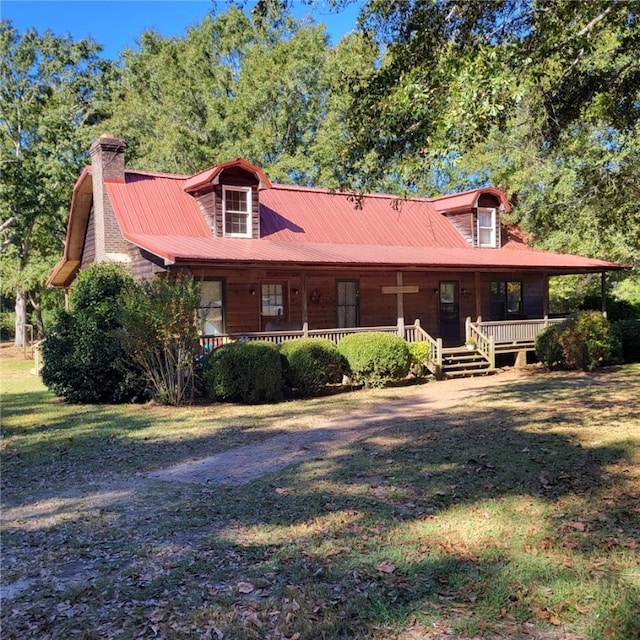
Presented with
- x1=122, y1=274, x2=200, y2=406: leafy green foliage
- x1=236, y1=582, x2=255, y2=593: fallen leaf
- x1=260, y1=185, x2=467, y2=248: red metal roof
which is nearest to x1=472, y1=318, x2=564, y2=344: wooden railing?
x1=260, y1=185, x2=467, y2=248: red metal roof

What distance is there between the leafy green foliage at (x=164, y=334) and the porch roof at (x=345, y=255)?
192 centimetres

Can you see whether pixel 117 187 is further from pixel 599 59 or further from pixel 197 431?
pixel 599 59

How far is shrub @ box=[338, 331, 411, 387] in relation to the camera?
48.2ft

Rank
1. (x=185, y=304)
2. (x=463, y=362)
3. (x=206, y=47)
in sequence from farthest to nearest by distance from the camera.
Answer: (x=206, y=47)
(x=463, y=362)
(x=185, y=304)

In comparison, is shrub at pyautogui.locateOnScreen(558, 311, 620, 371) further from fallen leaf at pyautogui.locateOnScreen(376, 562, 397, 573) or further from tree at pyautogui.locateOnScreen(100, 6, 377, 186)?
tree at pyautogui.locateOnScreen(100, 6, 377, 186)

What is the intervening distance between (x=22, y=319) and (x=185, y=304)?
78.7ft

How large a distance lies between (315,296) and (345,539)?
13974 mm

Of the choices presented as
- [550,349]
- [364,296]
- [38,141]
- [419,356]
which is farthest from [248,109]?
[550,349]

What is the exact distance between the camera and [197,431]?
32.0 ft

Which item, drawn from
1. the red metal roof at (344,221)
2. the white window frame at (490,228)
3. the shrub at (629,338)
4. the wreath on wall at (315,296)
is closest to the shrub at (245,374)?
the wreath on wall at (315,296)

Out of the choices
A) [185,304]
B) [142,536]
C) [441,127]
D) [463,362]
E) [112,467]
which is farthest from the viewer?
[463,362]

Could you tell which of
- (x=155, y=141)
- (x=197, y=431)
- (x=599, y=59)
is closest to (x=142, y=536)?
(x=197, y=431)

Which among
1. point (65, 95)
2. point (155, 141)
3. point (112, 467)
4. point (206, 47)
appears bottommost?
point (112, 467)

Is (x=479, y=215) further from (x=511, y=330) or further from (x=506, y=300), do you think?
(x=511, y=330)
